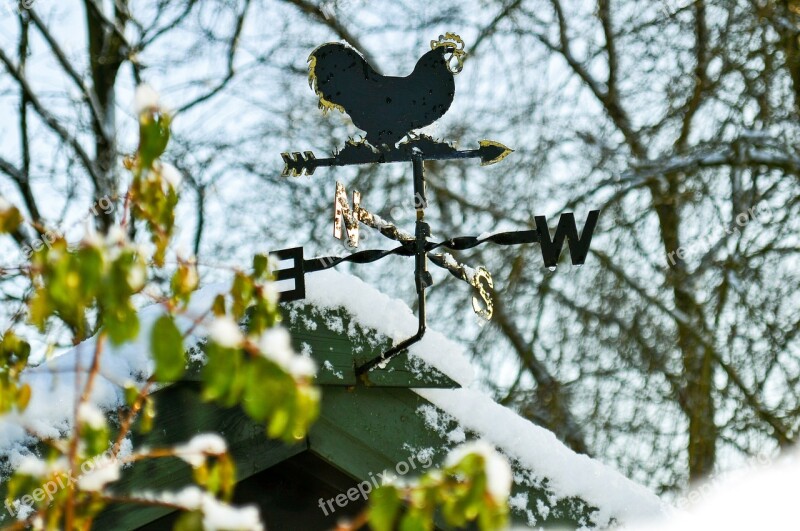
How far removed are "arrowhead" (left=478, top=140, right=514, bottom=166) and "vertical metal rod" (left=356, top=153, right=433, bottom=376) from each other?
0.50 ft

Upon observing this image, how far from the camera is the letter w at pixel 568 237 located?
2383 mm

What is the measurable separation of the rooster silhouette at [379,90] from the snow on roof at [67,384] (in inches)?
26.9

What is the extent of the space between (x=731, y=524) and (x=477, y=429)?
1.76 feet

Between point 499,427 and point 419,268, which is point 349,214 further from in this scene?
point 499,427

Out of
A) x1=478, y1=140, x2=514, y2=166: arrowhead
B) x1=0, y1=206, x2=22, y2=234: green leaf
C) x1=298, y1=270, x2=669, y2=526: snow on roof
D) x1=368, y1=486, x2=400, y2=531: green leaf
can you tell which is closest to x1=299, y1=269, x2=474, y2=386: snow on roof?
x1=298, y1=270, x2=669, y2=526: snow on roof

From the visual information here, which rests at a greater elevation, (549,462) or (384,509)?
(549,462)

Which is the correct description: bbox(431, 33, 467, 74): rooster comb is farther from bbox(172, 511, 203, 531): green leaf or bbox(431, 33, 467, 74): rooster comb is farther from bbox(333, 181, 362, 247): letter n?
bbox(172, 511, 203, 531): green leaf

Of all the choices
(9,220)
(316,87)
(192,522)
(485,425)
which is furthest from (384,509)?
(316,87)

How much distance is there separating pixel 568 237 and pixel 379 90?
566 millimetres

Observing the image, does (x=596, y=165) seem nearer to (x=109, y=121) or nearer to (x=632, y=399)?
(x=632, y=399)

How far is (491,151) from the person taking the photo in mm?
2471

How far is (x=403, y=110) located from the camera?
2.52 meters

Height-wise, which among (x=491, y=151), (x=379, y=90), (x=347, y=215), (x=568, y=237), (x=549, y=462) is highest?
(x=379, y=90)

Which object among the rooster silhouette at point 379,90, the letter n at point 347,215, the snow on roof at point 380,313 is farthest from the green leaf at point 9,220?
the rooster silhouette at point 379,90
